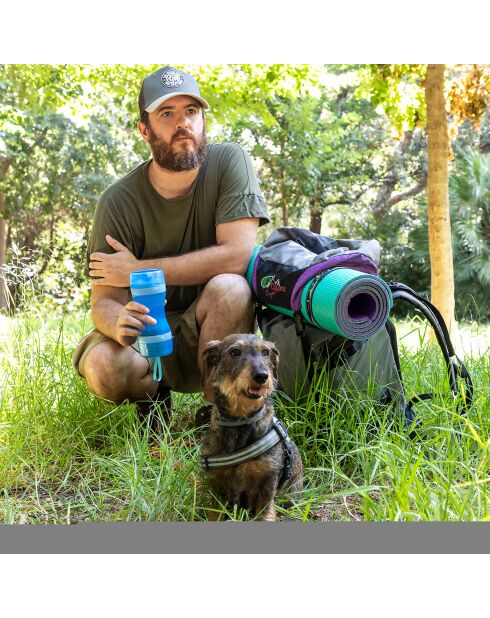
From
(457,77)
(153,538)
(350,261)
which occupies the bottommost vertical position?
(153,538)

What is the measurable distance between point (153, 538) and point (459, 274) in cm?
540

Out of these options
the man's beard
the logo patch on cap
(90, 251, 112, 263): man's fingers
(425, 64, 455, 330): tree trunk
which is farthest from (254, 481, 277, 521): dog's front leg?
(425, 64, 455, 330): tree trunk

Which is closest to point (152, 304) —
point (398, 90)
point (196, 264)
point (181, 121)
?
point (196, 264)

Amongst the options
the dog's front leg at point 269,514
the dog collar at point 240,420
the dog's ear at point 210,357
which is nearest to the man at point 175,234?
the dog's ear at point 210,357

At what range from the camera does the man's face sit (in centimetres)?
273

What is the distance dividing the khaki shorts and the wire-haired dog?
68 cm

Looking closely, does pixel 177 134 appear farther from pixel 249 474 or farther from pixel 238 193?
pixel 249 474

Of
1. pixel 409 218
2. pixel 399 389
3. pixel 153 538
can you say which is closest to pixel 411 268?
pixel 409 218

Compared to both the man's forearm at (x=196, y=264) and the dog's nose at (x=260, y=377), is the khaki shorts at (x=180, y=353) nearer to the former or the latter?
the man's forearm at (x=196, y=264)

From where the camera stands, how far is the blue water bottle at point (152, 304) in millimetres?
2221

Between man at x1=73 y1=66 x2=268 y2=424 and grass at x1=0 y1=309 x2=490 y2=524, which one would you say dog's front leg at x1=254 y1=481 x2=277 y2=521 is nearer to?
grass at x1=0 y1=309 x2=490 y2=524

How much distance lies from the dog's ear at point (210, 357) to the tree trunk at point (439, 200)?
8.13ft
